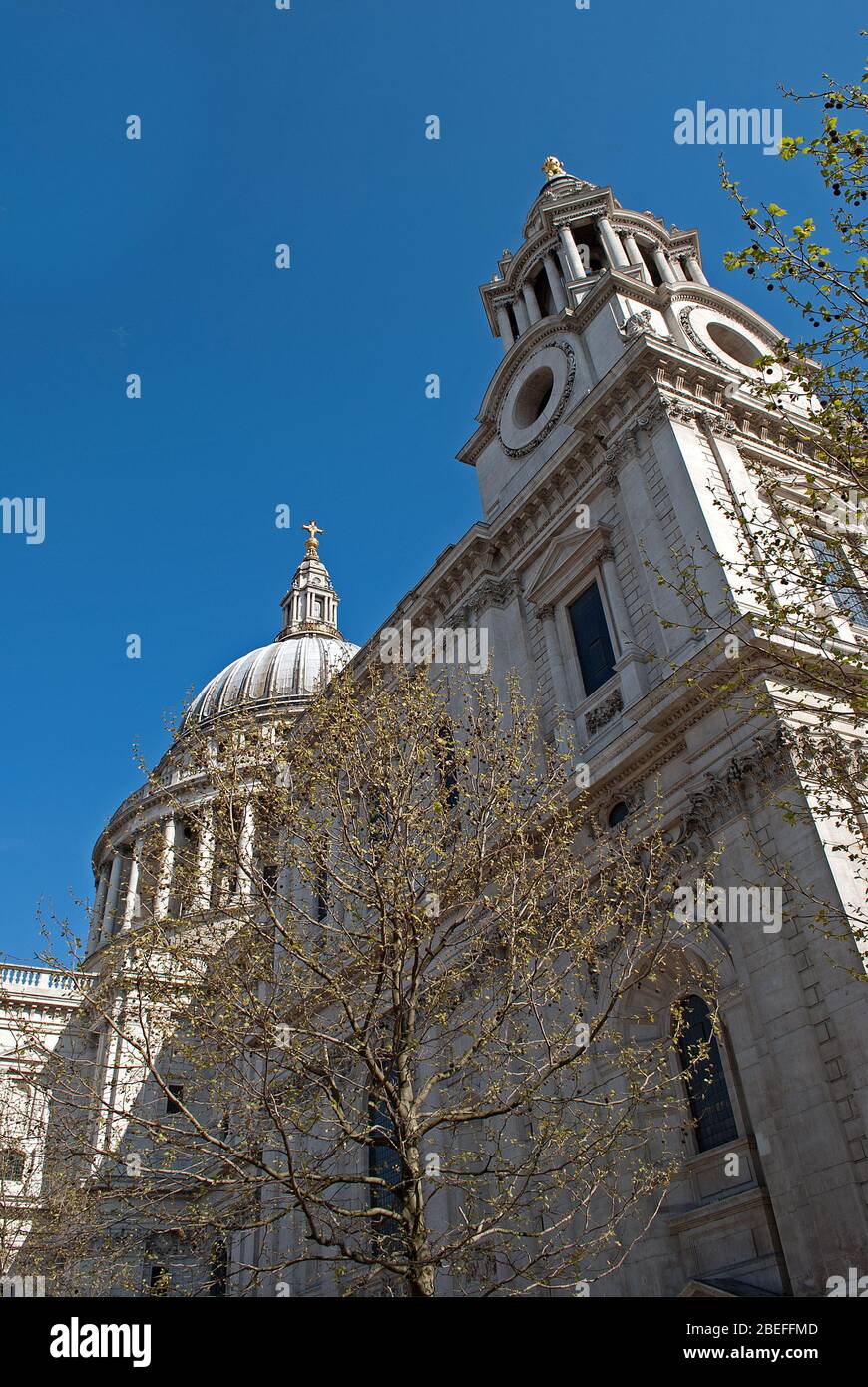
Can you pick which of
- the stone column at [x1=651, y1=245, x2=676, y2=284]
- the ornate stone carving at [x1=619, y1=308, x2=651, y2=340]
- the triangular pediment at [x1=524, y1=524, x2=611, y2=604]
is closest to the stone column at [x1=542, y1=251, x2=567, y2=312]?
the stone column at [x1=651, y1=245, x2=676, y2=284]

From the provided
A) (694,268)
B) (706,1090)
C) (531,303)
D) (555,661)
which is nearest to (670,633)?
(555,661)

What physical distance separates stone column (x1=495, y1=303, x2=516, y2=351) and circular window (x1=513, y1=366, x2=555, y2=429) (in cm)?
364

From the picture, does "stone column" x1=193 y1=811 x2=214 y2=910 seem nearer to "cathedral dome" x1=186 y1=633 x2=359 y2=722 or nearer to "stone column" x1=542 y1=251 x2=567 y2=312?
"stone column" x1=542 y1=251 x2=567 y2=312

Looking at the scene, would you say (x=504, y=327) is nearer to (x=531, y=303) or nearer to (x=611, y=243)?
(x=531, y=303)

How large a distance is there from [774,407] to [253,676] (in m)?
57.9

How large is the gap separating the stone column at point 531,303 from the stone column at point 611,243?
2.72 meters

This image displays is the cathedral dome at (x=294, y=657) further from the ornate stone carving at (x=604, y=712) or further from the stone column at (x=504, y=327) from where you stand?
the ornate stone carving at (x=604, y=712)

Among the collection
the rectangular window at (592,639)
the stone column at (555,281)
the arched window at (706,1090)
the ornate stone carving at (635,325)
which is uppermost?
the stone column at (555,281)

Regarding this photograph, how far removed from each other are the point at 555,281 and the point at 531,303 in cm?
106

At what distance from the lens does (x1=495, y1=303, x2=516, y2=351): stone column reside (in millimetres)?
35312

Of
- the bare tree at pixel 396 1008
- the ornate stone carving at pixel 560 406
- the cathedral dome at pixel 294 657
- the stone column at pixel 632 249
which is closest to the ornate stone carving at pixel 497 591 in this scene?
the ornate stone carving at pixel 560 406

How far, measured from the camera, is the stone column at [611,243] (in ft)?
107
